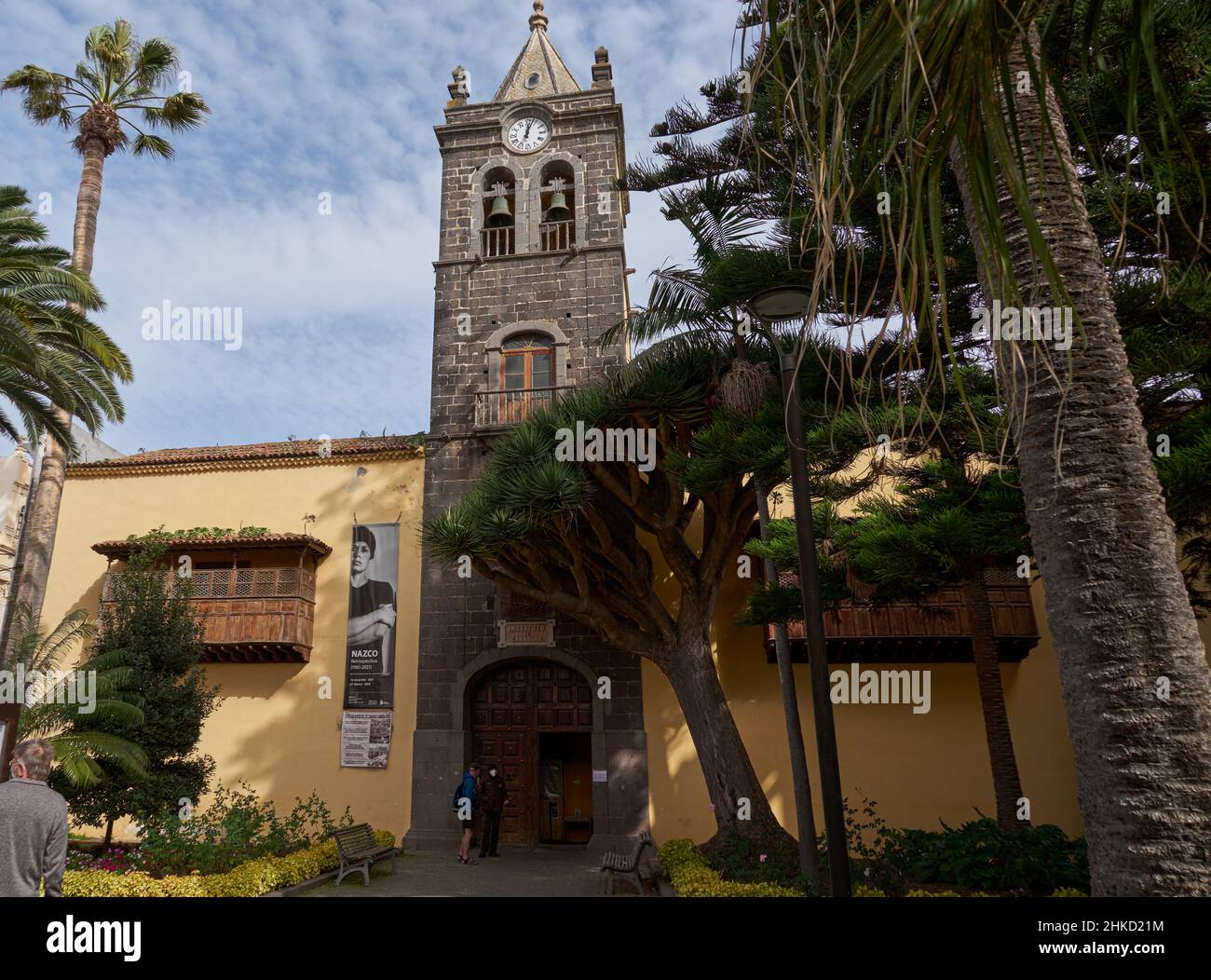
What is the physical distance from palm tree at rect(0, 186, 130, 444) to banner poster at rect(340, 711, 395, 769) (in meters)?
7.03

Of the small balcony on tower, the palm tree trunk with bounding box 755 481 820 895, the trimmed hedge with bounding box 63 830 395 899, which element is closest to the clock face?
→ the small balcony on tower

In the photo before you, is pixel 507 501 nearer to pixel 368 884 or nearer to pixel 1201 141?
pixel 368 884

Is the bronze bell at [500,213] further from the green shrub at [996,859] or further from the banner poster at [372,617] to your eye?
the green shrub at [996,859]

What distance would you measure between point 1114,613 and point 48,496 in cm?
1663

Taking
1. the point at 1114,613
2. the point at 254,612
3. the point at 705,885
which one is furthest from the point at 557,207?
the point at 1114,613

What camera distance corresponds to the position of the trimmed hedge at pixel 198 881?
30.9ft

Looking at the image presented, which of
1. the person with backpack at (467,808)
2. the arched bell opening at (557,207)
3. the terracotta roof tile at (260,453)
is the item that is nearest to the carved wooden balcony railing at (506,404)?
the terracotta roof tile at (260,453)

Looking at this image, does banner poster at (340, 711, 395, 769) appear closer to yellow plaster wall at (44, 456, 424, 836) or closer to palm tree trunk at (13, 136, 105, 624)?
yellow plaster wall at (44, 456, 424, 836)

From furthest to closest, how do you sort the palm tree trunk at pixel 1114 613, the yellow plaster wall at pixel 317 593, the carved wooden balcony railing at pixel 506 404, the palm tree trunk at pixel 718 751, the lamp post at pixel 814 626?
the carved wooden balcony railing at pixel 506 404 < the yellow plaster wall at pixel 317 593 < the palm tree trunk at pixel 718 751 < the lamp post at pixel 814 626 < the palm tree trunk at pixel 1114 613

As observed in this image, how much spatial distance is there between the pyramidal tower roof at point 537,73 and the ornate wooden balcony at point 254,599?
11916 millimetres

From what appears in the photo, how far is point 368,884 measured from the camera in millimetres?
11227

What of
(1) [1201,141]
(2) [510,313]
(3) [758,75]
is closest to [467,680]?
(2) [510,313]

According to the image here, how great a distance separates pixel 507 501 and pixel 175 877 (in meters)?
6.40
